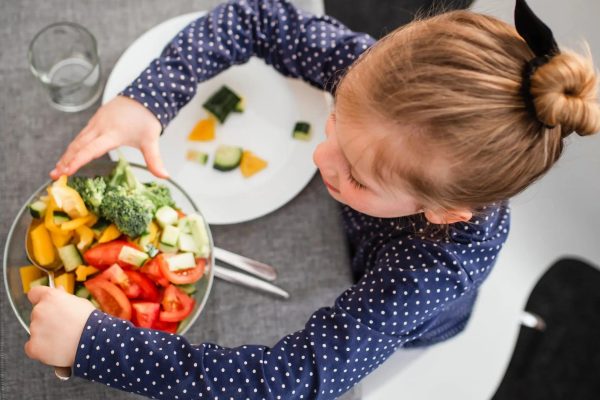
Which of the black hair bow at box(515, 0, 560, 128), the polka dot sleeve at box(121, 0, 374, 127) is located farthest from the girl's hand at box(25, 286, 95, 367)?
the black hair bow at box(515, 0, 560, 128)

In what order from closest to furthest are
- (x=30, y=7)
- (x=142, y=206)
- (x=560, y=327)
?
(x=142, y=206) < (x=30, y=7) < (x=560, y=327)

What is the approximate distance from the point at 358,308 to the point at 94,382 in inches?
16.4

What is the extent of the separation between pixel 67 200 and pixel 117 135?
15 centimetres

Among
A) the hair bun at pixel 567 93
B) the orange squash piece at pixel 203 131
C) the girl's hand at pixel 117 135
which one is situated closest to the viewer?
the hair bun at pixel 567 93

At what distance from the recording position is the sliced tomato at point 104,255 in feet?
2.93

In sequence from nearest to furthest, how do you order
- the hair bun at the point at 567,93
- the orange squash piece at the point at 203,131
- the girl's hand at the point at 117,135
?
the hair bun at the point at 567,93 → the girl's hand at the point at 117,135 → the orange squash piece at the point at 203,131

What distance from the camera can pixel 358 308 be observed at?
0.93 metres

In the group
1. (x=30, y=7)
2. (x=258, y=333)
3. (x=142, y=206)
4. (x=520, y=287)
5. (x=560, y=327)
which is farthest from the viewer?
(x=560, y=327)

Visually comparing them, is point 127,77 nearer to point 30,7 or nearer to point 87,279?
point 30,7

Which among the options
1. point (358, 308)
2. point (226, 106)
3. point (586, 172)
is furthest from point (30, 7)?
point (586, 172)

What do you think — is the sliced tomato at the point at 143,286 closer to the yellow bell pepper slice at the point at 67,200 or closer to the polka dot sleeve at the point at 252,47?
the yellow bell pepper slice at the point at 67,200

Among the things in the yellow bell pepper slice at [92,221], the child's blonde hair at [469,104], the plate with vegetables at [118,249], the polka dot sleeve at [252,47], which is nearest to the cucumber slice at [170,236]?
the plate with vegetables at [118,249]

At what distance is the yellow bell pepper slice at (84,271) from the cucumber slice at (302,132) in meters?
0.40

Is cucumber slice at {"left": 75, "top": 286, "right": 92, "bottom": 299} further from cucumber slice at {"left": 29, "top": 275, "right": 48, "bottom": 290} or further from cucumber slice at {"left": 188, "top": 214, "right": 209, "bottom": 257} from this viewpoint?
cucumber slice at {"left": 188, "top": 214, "right": 209, "bottom": 257}
